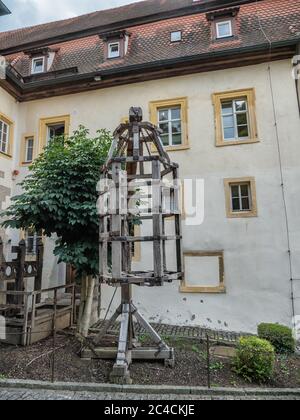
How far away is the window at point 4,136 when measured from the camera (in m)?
10.4

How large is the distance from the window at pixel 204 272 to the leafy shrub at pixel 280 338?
2.36m

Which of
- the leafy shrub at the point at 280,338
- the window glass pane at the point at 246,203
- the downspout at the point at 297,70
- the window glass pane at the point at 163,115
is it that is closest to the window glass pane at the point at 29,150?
the window glass pane at the point at 163,115

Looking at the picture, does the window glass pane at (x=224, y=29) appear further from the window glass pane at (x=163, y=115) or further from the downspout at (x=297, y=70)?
the window glass pane at (x=163, y=115)

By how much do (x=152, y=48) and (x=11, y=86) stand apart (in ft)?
17.2

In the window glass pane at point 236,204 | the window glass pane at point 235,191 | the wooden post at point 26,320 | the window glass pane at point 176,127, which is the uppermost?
the window glass pane at point 176,127

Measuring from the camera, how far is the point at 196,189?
9.05 metres

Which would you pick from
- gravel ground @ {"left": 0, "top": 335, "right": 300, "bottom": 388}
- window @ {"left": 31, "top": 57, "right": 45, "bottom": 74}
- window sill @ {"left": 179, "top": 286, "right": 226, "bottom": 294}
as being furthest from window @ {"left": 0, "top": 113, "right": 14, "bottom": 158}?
window sill @ {"left": 179, "top": 286, "right": 226, "bottom": 294}

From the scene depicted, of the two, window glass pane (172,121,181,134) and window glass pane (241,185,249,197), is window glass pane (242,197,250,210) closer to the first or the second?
window glass pane (241,185,249,197)

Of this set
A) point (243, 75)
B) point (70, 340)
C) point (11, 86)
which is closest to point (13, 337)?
point (70, 340)

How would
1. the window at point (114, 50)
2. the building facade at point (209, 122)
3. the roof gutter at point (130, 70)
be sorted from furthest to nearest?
the window at point (114, 50)
the roof gutter at point (130, 70)
the building facade at point (209, 122)

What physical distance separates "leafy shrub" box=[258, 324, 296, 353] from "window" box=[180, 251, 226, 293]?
2355 mm

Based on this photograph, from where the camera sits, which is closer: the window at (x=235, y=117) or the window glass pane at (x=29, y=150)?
the window at (x=235, y=117)

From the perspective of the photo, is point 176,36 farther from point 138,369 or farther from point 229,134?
point 138,369

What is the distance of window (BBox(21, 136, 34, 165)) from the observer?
1091 cm
